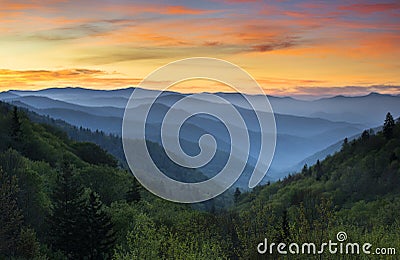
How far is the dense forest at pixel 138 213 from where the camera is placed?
33.3m

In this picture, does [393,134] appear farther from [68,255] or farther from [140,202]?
[68,255]

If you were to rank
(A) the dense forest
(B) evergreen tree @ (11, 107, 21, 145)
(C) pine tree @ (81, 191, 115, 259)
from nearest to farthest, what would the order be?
(A) the dense forest
(C) pine tree @ (81, 191, 115, 259)
(B) evergreen tree @ (11, 107, 21, 145)

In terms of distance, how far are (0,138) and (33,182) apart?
151ft

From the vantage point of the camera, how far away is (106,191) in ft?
248

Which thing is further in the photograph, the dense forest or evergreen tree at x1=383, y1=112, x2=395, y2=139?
evergreen tree at x1=383, y1=112, x2=395, y2=139

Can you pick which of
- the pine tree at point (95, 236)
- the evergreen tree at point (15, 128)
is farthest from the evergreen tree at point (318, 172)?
the pine tree at point (95, 236)

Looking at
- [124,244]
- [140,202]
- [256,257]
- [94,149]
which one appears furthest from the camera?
[94,149]

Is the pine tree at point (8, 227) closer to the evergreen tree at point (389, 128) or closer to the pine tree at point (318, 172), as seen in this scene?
the evergreen tree at point (389, 128)

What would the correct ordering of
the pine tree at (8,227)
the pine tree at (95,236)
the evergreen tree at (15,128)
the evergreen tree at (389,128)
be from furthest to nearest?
the evergreen tree at (389,128)
the evergreen tree at (15,128)
the pine tree at (95,236)
the pine tree at (8,227)

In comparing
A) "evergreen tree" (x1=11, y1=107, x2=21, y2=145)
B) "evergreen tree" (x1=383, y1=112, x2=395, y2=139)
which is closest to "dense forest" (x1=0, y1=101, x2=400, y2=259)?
"evergreen tree" (x1=11, y1=107, x2=21, y2=145)

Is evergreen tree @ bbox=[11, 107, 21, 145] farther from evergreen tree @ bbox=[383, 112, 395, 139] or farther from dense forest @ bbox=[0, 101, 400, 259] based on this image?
evergreen tree @ bbox=[383, 112, 395, 139]

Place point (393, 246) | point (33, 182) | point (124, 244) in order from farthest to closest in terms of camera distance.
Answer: point (33, 182) < point (124, 244) < point (393, 246)

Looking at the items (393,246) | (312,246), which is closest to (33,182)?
(312,246)

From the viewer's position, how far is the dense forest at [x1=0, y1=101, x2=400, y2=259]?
33.3 meters
